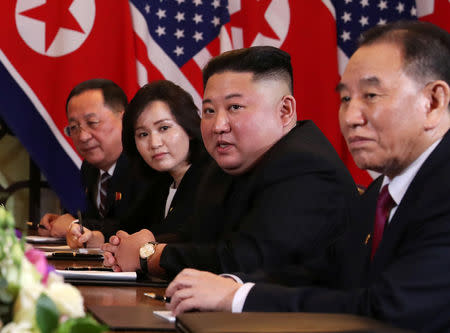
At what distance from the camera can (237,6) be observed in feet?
18.2

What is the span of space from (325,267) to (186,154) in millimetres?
1715

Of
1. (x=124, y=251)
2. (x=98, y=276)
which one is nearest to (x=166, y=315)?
(x=98, y=276)

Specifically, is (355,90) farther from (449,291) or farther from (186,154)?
(186,154)

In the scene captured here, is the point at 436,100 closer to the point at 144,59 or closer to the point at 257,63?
the point at 257,63

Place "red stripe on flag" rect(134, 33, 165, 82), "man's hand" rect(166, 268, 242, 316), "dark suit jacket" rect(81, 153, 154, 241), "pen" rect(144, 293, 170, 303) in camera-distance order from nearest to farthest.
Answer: "man's hand" rect(166, 268, 242, 316) < "pen" rect(144, 293, 170, 303) < "dark suit jacket" rect(81, 153, 154, 241) < "red stripe on flag" rect(134, 33, 165, 82)

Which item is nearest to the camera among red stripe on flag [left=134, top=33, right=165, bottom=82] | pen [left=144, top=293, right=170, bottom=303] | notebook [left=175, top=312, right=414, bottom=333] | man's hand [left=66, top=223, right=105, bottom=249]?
notebook [left=175, top=312, right=414, bottom=333]

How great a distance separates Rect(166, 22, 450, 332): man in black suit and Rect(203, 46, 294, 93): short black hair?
2.87 feet

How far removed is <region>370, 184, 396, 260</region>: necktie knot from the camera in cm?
184

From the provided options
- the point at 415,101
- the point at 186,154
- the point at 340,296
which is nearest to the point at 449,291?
the point at 340,296

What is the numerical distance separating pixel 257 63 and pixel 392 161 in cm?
106

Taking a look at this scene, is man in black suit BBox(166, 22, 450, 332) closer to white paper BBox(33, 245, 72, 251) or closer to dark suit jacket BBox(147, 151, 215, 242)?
dark suit jacket BBox(147, 151, 215, 242)

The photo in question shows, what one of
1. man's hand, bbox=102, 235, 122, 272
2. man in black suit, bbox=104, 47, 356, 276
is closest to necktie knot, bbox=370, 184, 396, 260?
man in black suit, bbox=104, 47, 356, 276

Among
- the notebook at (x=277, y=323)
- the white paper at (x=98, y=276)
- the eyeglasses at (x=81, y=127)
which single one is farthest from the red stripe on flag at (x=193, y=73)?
the notebook at (x=277, y=323)

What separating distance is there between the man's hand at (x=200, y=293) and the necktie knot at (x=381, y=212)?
0.35 metres
